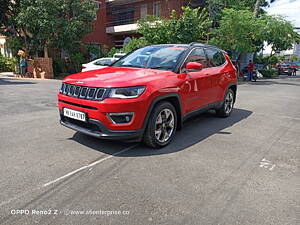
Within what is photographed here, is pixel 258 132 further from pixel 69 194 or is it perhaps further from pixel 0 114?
pixel 0 114

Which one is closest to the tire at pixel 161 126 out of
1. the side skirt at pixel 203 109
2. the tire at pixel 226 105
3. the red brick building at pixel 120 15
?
the side skirt at pixel 203 109

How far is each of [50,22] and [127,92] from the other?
13946 millimetres

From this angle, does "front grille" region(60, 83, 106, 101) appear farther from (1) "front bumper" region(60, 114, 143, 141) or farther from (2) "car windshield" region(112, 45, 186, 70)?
(2) "car windshield" region(112, 45, 186, 70)

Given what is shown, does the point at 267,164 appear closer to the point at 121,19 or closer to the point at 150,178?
the point at 150,178

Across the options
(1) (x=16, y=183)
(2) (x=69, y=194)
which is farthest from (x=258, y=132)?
(1) (x=16, y=183)

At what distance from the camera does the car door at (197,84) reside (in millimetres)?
4258

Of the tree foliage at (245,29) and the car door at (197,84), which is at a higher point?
the tree foliage at (245,29)

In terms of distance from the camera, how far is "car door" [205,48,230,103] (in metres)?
5.07

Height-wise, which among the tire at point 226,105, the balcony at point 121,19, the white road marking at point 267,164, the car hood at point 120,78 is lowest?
the white road marking at point 267,164

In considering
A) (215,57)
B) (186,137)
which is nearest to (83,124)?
(186,137)

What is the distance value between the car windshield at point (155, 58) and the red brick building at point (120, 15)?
17883mm

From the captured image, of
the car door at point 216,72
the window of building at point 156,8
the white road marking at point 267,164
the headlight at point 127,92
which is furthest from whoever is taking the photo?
the window of building at point 156,8

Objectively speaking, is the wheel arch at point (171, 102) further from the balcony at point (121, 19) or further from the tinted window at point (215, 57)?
the balcony at point (121, 19)

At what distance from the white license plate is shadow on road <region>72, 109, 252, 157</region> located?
1.87 ft
